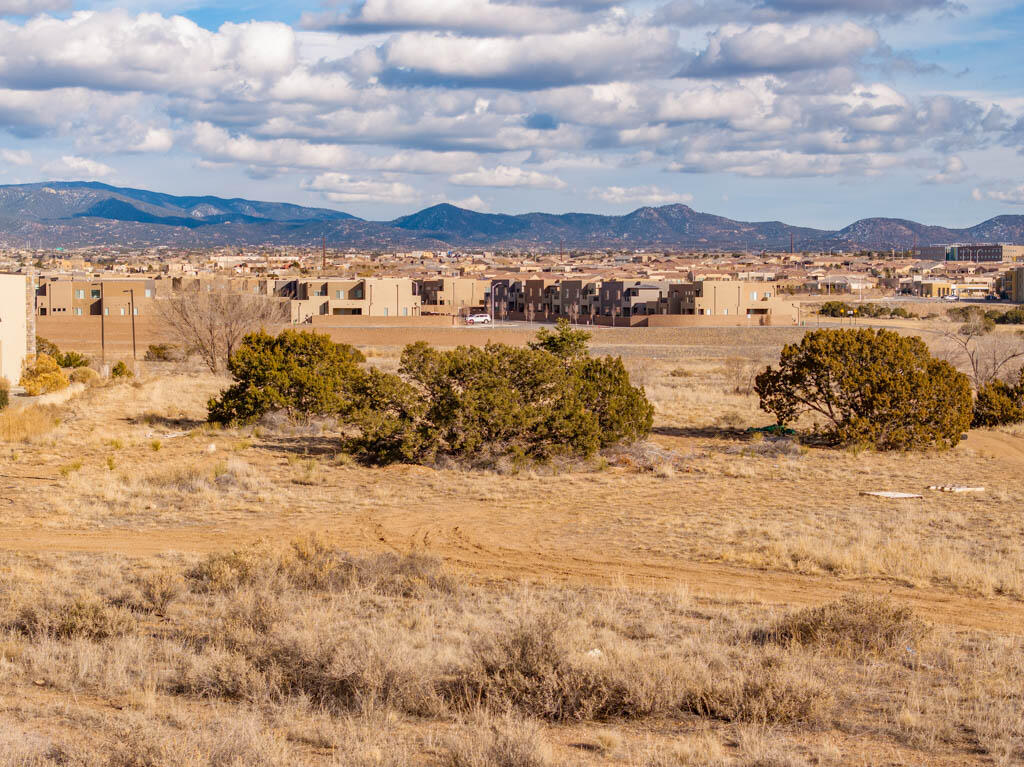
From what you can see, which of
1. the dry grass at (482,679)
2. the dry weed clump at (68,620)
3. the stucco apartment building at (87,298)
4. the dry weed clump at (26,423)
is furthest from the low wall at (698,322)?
the dry weed clump at (68,620)

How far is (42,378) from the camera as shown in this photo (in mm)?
33875

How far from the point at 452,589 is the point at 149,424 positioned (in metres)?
17.8

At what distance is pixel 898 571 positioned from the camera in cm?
1206

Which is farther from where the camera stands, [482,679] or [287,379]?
[287,379]

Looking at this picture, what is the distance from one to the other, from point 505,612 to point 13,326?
32412 mm

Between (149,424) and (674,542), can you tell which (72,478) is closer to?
(149,424)

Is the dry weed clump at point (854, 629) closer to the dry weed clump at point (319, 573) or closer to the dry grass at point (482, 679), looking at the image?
the dry grass at point (482, 679)

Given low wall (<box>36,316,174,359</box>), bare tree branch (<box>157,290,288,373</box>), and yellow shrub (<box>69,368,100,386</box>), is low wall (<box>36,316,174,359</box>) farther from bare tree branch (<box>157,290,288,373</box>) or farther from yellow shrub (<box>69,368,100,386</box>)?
yellow shrub (<box>69,368,100,386</box>)

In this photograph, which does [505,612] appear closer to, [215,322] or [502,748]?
[502,748]

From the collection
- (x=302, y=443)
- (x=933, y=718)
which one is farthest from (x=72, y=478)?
(x=933, y=718)

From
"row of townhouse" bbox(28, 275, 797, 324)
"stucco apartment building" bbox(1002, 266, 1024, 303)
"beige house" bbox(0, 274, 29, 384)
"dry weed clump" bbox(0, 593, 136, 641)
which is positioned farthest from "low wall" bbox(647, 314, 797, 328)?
"dry weed clump" bbox(0, 593, 136, 641)

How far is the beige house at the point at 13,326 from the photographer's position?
3531 centimetres

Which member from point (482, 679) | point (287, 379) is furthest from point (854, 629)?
point (287, 379)

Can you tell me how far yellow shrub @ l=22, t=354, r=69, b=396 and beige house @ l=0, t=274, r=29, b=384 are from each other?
1.62 ft
